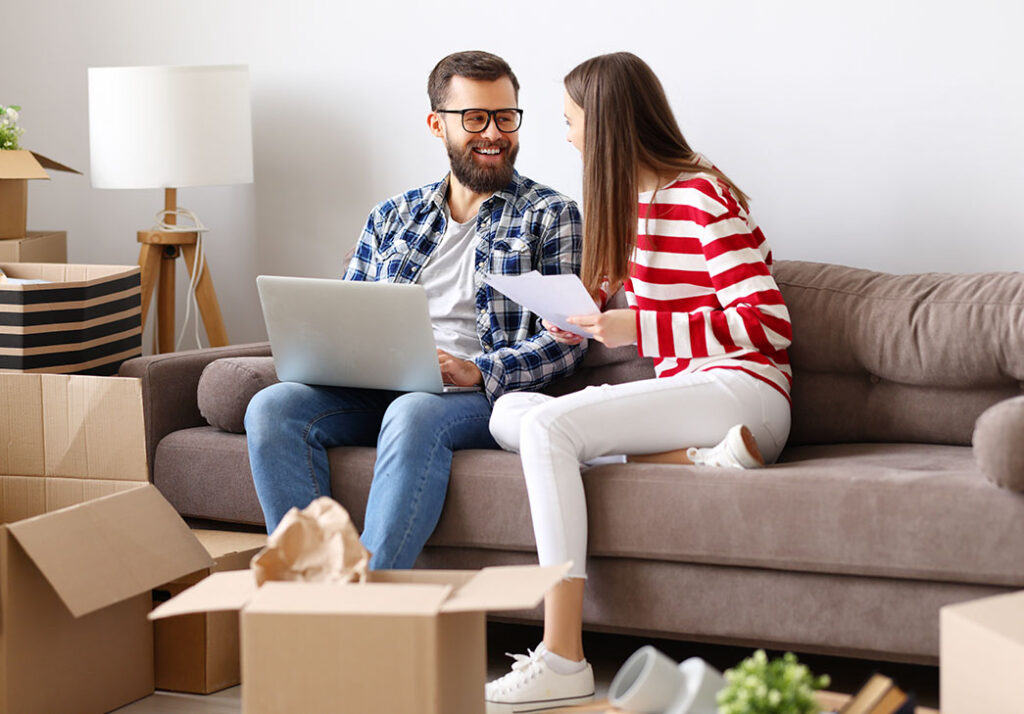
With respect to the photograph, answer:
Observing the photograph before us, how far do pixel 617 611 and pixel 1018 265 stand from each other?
1.19 m

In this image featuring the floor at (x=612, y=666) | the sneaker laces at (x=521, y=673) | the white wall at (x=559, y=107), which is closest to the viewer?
the sneaker laces at (x=521, y=673)

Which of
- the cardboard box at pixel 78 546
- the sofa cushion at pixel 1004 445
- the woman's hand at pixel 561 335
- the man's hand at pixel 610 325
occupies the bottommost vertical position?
the cardboard box at pixel 78 546

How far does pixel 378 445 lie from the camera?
2232 millimetres

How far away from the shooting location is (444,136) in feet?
8.56

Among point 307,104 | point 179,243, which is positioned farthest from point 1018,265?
point 179,243

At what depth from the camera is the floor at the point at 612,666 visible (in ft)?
6.89

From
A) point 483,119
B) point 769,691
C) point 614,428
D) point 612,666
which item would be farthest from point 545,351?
point 769,691

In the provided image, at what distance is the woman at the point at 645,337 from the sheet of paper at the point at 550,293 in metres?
0.04

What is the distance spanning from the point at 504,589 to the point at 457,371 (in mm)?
919

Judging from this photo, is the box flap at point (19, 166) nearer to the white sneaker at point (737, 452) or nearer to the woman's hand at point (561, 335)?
the woman's hand at point (561, 335)

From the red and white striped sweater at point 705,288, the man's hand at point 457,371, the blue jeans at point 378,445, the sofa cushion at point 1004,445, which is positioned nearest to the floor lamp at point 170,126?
the blue jeans at point 378,445

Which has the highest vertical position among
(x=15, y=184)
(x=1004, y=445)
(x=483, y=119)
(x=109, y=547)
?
(x=483, y=119)

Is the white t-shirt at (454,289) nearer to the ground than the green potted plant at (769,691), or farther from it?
farther from it

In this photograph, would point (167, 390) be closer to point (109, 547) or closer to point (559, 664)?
point (109, 547)
